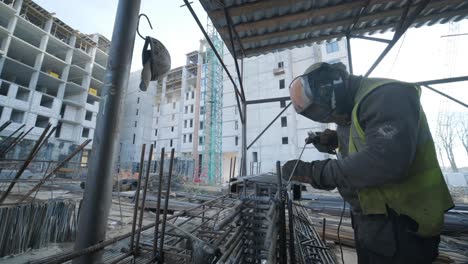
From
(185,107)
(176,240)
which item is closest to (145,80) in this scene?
(176,240)

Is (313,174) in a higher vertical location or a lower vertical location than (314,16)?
lower

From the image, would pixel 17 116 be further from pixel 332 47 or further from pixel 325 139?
pixel 332 47

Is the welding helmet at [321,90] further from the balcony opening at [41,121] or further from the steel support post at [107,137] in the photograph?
the balcony opening at [41,121]

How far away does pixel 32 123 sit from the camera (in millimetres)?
20141

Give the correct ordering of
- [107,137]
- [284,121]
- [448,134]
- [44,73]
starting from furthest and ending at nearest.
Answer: [448,134]
[44,73]
[284,121]
[107,137]

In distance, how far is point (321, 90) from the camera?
1.40 meters

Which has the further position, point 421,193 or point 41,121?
point 41,121

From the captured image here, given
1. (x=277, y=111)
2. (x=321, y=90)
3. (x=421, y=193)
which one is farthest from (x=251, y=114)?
(x=421, y=193)

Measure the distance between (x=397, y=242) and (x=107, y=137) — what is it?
2095 millimetres

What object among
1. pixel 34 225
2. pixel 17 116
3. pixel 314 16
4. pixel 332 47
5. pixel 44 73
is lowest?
pixel 34 225

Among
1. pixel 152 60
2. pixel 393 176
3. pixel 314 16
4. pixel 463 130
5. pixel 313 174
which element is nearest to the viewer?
pixel 393 176

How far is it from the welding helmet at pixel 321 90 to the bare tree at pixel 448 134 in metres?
38.7

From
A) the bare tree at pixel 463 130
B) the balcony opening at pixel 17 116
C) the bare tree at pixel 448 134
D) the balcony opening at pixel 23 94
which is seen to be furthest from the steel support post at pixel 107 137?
the bare tree at pixel 448 134

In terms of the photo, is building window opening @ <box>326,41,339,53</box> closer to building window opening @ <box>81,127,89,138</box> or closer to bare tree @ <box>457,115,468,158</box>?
bare tree @ <box>457,115,468,158</box>
